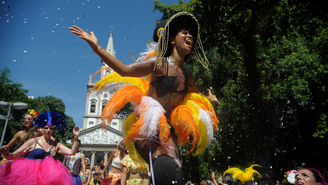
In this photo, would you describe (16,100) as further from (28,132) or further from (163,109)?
(163,109)

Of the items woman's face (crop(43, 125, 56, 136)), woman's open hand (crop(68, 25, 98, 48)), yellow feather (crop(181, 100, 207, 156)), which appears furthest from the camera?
woman's face (crop(43, 125, 56, 136))

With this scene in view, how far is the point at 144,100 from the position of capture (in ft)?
7.69

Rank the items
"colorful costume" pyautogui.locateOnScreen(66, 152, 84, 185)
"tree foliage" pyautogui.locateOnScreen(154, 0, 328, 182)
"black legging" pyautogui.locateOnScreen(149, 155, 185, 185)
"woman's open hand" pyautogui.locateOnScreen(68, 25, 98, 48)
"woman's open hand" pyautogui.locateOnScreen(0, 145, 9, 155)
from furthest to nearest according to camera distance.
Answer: "tree foliage" pyautogui.locateOnScreen(154, 0, 328, 182)
"colorful costume" pyautogui.locateOnScreen(66, 152, 84, 185)
"woman's open hand" pyautogui.locateOnScreen(0, 145, 9, 155)
"woman's open hand" pyautogui.locateOnScreen(68, 25, 98, 48)
"black legging" pyautogui.locateOnScreen(149, 155, 185, 185)

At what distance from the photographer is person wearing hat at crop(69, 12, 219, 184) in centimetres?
214

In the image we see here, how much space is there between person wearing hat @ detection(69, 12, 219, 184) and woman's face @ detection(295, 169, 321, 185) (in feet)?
6.24

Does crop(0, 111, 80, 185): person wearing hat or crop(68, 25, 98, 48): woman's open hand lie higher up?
crop(68, 25, 98, 48): woman's open hand

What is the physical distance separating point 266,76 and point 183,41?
33.0 ft

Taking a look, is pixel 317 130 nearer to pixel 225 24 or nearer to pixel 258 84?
pixel 258 84

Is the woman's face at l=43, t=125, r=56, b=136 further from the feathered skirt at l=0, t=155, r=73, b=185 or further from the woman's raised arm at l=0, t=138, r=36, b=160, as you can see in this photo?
the feathered skirt at l=0, t=155, r=73, b=185

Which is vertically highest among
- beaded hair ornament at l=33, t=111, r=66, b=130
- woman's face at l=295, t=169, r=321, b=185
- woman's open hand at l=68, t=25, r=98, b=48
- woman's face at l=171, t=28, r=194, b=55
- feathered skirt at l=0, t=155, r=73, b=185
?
woman's face at l=171, t=28, r=194, b=55

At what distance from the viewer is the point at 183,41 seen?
2.61 m

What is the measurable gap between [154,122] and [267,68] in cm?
1075

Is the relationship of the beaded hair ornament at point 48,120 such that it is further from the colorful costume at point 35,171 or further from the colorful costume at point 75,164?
the colorful costume at point 75,164

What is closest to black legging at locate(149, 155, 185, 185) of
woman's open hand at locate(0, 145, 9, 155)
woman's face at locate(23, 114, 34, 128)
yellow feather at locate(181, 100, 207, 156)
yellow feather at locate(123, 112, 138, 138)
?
yellow feather at locate(181, 100, 207, 156)
